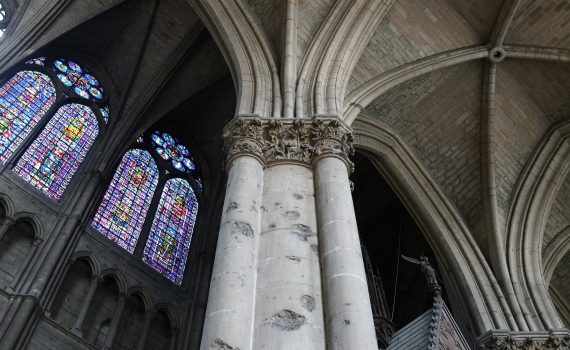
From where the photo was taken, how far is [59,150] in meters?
10.9

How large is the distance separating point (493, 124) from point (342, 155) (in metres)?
5.23

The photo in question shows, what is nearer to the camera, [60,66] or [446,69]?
[446,69]

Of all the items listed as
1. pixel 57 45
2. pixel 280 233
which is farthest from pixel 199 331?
pixel 57 45

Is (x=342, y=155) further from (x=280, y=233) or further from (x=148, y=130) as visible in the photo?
(x=148, y=130)

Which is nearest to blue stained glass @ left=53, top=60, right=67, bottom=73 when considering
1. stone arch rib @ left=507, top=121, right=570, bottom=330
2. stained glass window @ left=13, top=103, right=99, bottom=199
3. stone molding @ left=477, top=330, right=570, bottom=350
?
stained glass window @ left=13, top=103, right=99, bottom=199

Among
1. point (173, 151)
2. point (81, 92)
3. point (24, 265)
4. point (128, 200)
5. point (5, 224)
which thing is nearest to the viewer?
point (24, 265)

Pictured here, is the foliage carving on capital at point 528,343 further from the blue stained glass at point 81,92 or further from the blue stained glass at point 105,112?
the blue stained glass at point 81,92

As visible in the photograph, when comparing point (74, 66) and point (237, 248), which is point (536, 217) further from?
point (74, 66)

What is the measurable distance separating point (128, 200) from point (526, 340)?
727 cm

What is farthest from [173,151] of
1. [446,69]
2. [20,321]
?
[446,69]

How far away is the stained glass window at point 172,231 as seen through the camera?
36.1 feet

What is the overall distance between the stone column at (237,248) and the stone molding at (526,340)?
4.54 metres

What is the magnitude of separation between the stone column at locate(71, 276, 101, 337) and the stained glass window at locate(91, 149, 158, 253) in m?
1.05

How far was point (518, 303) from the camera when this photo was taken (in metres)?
8.89
